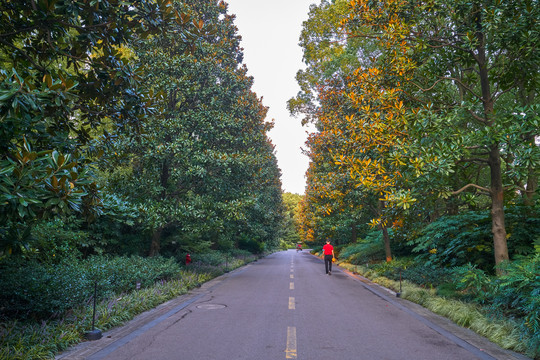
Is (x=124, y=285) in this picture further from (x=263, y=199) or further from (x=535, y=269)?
(x=263, y=199)

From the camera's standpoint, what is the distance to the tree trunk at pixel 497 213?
805 centimetres

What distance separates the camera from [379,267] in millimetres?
16219

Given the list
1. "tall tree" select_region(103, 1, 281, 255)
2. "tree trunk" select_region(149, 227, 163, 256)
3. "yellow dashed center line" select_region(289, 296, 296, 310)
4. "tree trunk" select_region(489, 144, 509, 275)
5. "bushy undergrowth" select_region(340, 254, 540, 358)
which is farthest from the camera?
"tree trunk" select_region(149, 227, 163, 256)

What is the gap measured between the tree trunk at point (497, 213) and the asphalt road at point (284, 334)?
8.47 feet

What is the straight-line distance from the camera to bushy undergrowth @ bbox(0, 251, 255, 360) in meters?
5.06

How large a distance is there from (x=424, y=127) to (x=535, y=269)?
3.71 metres

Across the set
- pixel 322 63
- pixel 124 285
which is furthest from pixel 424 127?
pixel 322 63

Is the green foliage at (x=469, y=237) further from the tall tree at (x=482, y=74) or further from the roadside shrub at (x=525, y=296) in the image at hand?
the roadside shrub at (x=525, y=296)

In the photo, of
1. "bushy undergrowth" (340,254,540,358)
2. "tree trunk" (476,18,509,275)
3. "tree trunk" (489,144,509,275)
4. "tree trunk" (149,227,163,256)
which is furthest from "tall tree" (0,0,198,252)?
"tree trunk" (149,227,163,256)

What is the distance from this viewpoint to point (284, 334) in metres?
6.29

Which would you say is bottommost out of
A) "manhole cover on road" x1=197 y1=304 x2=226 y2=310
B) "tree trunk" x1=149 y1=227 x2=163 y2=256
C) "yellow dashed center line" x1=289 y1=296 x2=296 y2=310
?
"yellow dashed center line" x1=289 y1=296 x2=296 y2=310

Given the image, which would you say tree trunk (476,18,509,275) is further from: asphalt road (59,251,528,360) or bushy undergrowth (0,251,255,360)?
bushy undergrowth (0,251,255,360)

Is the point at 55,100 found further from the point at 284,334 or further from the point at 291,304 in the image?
the point at 291,304

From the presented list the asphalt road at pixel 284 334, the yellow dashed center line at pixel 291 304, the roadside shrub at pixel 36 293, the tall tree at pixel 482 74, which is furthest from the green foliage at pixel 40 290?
the tall tree at pixel 482 74
